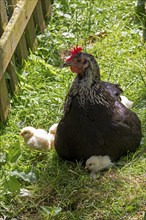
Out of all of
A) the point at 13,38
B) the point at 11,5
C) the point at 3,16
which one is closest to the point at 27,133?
the point at 13,38

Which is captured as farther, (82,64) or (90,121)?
(90,121)

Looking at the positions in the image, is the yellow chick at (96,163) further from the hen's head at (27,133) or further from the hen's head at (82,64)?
the hen's head at (82,64)

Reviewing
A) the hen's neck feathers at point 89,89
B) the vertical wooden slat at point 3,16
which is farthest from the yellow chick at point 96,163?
the vertical wooden slat at point 3,16

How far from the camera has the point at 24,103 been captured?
5.76m

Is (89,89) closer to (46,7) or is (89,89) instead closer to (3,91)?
(3,91)

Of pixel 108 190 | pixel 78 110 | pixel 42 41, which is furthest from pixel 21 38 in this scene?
pixel 108 190

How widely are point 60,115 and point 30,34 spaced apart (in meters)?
1.12

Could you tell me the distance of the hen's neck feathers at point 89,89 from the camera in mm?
4777

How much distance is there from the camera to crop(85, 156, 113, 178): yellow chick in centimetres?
490

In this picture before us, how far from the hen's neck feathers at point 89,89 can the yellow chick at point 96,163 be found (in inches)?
16.7

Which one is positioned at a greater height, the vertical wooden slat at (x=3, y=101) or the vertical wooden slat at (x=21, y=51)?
the vertical wooden slat at (x=21, y=51)

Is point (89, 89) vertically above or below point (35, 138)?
above

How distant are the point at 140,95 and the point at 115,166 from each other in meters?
1.03

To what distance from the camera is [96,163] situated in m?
4.91
